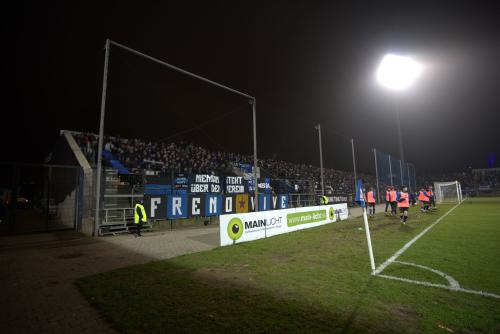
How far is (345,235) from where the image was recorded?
34.2ft

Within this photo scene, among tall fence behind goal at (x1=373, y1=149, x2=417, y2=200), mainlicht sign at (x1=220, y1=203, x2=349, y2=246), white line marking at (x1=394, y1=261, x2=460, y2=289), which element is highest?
tall fence behind goal at (x1=373, y1=149, x2=417, y2=200)

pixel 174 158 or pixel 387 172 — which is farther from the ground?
pixel 174 158

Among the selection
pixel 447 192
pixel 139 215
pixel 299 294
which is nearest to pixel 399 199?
pixel 299 294

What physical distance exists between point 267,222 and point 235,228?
2.08m

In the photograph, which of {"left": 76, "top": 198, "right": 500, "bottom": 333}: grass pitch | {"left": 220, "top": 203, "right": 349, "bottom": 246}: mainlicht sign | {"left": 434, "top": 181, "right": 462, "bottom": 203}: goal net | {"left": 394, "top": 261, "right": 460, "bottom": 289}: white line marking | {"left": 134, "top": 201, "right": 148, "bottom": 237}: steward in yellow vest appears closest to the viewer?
{"left": 76, "top": 198, "right": 500, "bottom": 333}: grass pitch

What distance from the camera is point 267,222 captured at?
35.6 feet

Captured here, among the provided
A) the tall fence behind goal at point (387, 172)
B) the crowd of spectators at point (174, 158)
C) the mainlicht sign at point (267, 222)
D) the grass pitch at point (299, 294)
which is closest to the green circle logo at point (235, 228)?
the mainlicht sign at point (267, 222)

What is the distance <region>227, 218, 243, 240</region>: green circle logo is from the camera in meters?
9.05

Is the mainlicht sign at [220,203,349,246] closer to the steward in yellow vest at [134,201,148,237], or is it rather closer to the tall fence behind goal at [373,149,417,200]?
the steward in yellow vest at [134,201,148,237]

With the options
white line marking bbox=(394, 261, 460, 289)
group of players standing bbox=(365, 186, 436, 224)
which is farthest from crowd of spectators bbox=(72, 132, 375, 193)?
white line marking bbox=(394, 261, 460, 289)

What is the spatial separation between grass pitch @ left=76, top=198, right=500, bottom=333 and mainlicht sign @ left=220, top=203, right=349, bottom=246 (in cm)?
158

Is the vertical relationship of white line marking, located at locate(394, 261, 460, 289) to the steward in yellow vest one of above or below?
below

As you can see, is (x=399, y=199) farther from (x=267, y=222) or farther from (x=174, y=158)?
(x=174, y=158)

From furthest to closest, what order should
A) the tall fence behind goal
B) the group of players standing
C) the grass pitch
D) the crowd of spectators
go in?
1. the tall fence behind goal
2. the crowd of spectators
3. the group of players standing
4. the grass pitch
